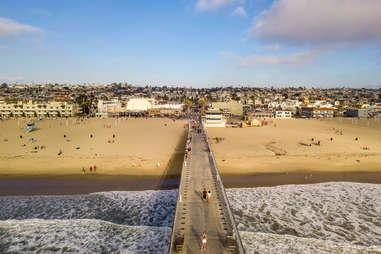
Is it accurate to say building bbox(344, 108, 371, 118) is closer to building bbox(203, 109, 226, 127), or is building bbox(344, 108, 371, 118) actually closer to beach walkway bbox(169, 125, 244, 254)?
building bbox(203, 109, 226, 127)

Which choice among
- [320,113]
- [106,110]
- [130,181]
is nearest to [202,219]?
[130,181]

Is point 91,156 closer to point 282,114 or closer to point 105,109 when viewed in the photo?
point 105,109

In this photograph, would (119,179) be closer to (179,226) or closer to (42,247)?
(42,247)

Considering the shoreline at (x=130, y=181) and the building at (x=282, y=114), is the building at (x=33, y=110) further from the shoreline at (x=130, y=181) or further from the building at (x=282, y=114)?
the building at (x=282, y=114)

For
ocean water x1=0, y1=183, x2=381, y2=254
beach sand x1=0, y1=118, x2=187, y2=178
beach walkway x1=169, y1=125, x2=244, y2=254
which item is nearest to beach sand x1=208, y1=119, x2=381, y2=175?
ocean water x1=0, y1=183, x2=381, y2=254

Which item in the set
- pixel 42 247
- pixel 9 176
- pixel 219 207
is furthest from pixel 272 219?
pixel 9 176
